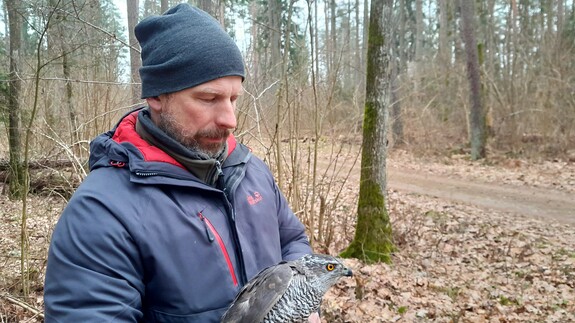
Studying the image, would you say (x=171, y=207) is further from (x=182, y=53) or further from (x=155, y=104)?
(x=182, y=53)

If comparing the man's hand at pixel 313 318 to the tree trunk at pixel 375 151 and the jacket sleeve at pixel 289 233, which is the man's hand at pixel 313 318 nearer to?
the jacket sleeve at pixel 289 233

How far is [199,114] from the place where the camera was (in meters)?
2.06

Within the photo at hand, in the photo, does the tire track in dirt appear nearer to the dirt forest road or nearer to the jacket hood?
the dirt forest road

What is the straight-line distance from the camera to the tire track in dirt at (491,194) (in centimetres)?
1009

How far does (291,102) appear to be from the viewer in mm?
6504

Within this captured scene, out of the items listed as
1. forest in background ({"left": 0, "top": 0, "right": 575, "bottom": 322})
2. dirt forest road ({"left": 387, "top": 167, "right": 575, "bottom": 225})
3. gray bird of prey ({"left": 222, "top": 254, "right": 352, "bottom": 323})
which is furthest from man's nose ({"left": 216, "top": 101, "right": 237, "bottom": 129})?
dirt forest road ({"left": 387, "top": 167, "right": 575, "bottom": 225})

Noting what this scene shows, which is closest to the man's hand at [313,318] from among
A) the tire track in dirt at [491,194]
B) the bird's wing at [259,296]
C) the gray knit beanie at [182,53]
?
the bird's wing at [259,296]

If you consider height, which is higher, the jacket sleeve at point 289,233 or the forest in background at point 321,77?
the forest in background at point 321,77

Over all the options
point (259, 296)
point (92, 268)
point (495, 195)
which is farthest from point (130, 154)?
point (495, 195)

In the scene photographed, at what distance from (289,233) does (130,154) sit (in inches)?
41.3

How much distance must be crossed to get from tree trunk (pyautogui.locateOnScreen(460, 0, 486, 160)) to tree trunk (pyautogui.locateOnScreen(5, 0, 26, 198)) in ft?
46.0

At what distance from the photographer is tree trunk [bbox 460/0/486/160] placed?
→ 52.6 feet

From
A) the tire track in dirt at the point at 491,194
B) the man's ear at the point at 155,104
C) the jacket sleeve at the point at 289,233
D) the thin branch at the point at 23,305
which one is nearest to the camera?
the man's ear at the point at 155,104

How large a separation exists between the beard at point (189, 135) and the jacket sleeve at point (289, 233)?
21.7 inches
